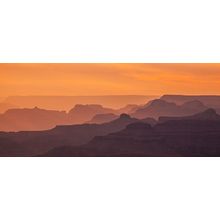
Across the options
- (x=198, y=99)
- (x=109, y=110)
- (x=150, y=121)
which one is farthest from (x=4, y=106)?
(x=198, y=99)

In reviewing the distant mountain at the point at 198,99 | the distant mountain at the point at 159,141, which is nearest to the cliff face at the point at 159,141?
the distant mountain at the point at 159,141

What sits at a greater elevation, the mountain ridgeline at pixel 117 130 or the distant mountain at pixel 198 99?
the distant mountain at pixel 198 99

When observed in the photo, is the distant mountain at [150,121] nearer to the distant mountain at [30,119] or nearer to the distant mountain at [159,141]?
the distant mountain at [159,141]

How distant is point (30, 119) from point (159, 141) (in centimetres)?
89

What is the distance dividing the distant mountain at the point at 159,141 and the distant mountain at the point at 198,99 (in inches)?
4.8

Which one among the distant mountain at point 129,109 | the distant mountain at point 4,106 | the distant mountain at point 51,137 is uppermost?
the distant mountain at point 129,109

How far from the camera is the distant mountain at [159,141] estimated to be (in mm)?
3281

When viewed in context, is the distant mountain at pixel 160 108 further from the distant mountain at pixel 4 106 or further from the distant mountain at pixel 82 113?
the distant mountain at pixel 4 106
